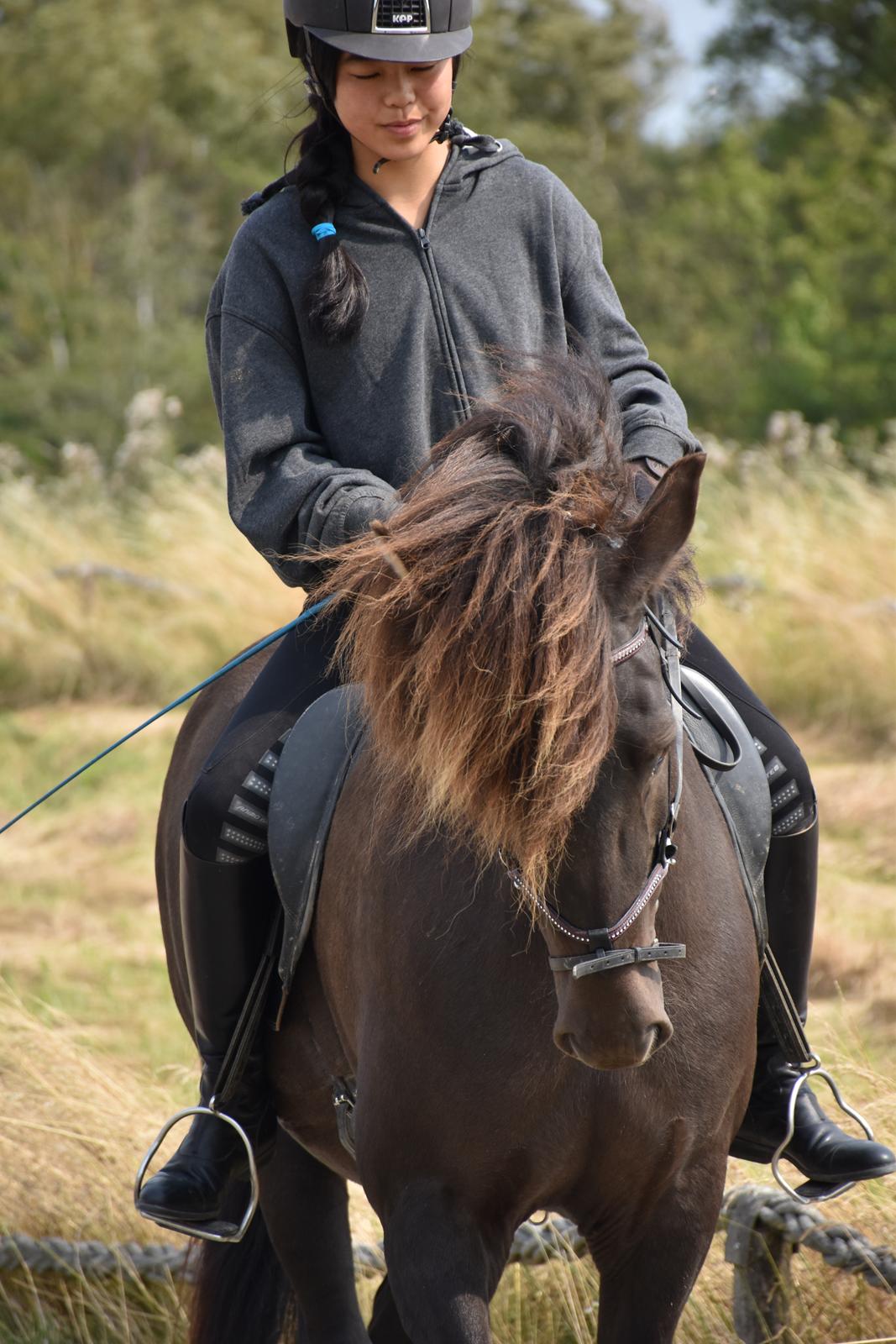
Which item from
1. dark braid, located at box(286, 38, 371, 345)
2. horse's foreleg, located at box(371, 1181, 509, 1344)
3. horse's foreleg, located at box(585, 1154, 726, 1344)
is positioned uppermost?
dark braid, located at box(286, 38, 371, 345)

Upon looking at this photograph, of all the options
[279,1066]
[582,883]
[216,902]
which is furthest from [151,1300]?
[582,883]

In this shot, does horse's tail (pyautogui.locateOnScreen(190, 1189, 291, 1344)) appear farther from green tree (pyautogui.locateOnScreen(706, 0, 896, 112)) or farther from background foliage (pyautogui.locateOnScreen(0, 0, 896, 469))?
green tree (pyautogui.locateOnScreen(706, 0, 896, 112))

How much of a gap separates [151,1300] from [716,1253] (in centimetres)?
149

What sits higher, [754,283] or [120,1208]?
[120,1208]

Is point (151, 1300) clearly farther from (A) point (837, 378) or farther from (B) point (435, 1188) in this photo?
(A) point (837, 378)

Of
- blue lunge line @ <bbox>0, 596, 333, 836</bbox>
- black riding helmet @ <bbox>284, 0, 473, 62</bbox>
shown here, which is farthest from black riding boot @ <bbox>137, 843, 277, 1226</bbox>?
black riding helmet @ <bbox>284, 0, 473, 62</bbox>

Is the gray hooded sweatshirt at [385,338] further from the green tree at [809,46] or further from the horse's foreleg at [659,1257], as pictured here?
the green tree at [809,46]

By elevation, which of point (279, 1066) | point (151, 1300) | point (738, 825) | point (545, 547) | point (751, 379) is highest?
point (545, 547)

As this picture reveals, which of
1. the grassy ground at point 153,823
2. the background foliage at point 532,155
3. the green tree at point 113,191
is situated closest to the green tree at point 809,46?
the background foliage at point 532,155

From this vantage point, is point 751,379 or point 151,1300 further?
point 751,379

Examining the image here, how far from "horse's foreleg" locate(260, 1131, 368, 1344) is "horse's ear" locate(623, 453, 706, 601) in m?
1.80

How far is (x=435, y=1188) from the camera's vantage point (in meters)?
2.38

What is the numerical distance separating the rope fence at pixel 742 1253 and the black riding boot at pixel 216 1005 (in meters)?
0.77

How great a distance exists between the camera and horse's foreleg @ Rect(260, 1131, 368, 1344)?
10.7 ft
